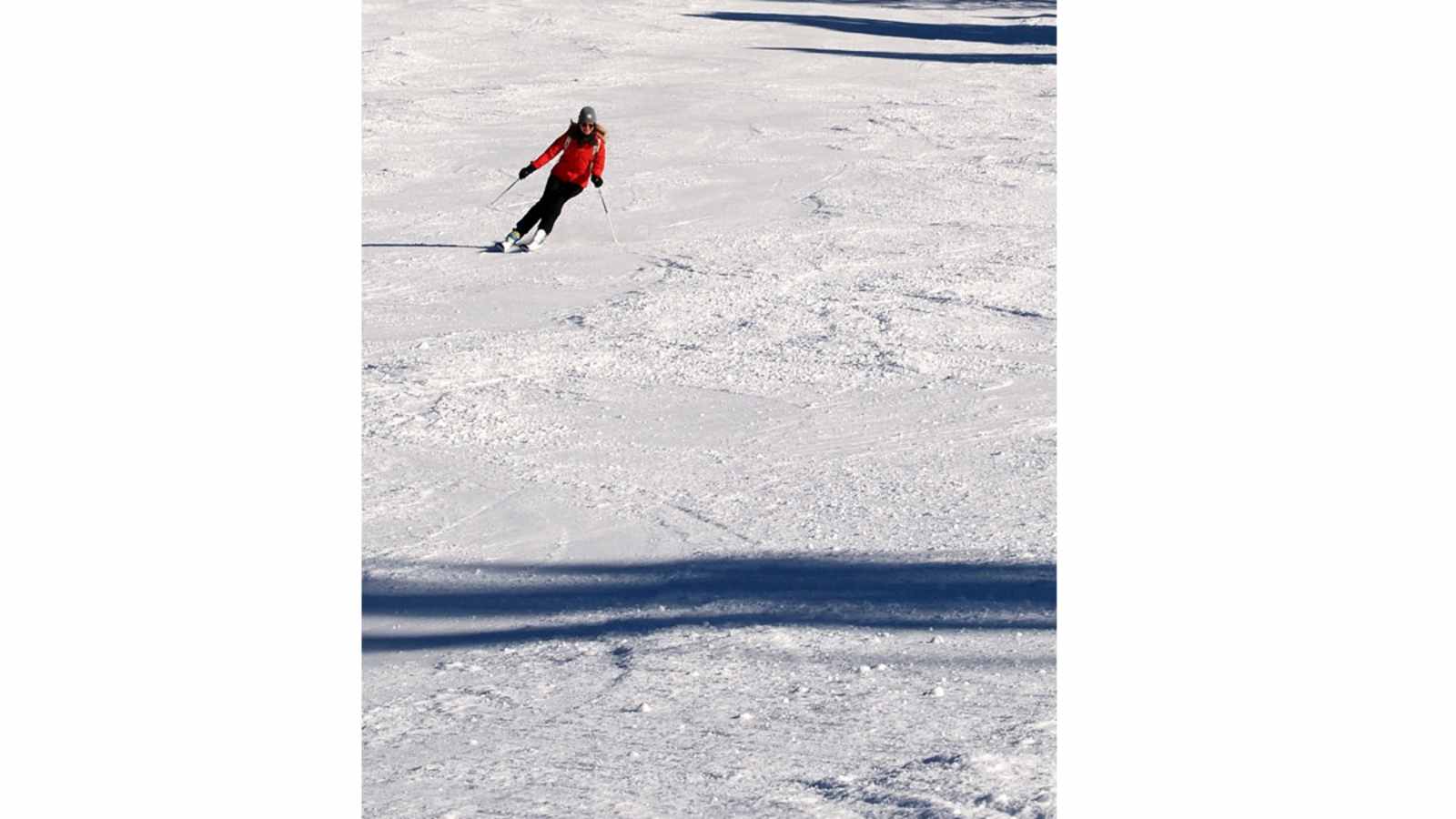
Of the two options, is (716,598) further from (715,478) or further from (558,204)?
(558,204)

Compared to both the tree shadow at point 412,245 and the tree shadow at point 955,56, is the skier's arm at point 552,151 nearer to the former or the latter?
the tree shadow at point 412,245

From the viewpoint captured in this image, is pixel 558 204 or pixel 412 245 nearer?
pixel 558 204

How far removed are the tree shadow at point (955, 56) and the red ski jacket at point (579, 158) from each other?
37.4 feet

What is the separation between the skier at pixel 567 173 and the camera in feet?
40.5

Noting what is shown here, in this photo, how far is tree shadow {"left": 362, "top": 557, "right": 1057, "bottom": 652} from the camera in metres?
6.20

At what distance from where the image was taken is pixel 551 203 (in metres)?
12.3

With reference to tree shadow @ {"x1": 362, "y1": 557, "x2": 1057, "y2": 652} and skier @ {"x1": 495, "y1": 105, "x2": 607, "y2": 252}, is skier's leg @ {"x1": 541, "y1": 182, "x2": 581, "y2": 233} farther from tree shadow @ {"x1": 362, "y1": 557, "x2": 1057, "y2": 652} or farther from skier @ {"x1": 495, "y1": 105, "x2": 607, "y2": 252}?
tree shadow @ {"x1": 362, "y1": 557, "x2": 1057, "y2": 652}

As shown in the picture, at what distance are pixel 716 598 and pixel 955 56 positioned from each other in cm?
1813

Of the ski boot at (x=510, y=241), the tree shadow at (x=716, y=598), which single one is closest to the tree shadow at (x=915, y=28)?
the ski boot at (x=510, y=241)

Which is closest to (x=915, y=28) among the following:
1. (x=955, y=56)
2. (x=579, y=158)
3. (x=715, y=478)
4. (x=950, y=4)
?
(x=955, y=56)

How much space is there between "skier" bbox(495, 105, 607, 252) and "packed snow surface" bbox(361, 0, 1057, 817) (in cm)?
27

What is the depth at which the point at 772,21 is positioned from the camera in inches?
1092

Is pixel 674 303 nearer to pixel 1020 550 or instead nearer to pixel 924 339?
pixel 924 339
